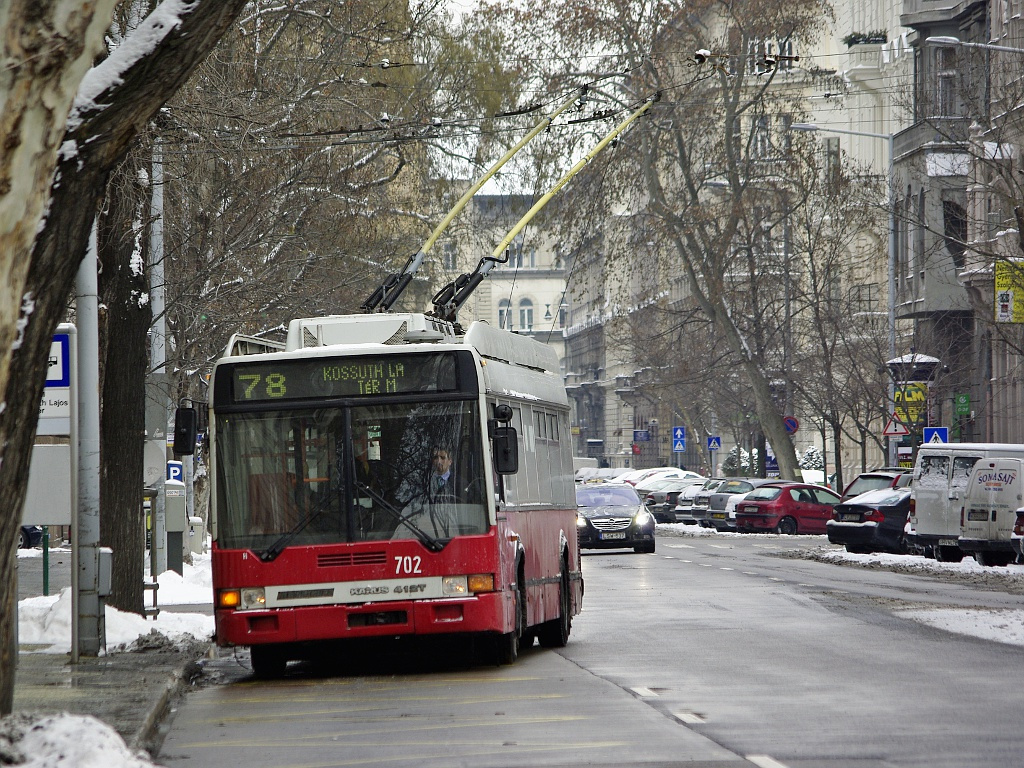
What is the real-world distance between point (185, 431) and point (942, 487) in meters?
19.0

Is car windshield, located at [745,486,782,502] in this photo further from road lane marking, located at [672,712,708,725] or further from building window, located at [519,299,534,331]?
building window, located at [519,299,534,331]

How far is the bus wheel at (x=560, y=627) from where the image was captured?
16.5m

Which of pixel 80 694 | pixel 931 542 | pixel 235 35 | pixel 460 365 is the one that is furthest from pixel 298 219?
pixel 80 694

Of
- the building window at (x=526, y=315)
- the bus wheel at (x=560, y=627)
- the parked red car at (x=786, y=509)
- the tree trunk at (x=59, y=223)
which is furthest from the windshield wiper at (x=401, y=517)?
the building window at (x=526, y=315)

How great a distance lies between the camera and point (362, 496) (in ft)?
44.6

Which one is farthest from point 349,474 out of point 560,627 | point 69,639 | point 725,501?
point 725,501

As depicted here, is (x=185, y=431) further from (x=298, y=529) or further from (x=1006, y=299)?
(x=1006, y=299)

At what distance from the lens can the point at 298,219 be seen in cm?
2784

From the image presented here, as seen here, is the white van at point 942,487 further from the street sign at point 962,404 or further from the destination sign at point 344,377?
the destination sign at point 344,377

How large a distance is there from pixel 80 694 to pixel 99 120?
481 cm

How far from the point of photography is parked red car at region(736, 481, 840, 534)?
46188mm

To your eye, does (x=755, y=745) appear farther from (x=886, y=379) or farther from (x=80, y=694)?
(x=886, y=379)

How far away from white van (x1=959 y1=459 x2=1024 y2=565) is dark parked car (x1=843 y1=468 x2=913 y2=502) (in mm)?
6349

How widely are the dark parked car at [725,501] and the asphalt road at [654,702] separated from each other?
95.1 ft
